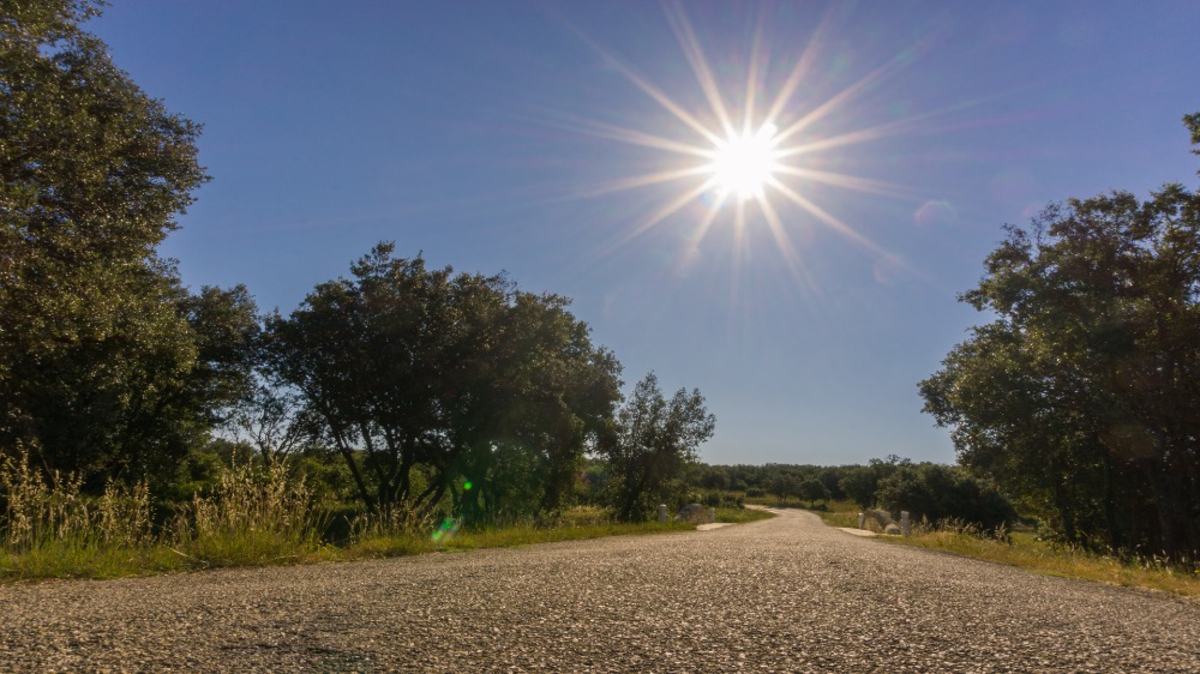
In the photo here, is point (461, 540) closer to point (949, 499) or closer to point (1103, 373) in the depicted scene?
point (1103, 373)

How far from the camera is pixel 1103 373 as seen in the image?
15.7 metres

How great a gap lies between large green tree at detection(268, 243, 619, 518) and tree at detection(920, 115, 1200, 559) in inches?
573

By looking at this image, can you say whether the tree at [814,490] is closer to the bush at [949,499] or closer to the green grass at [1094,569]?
the bush at [949,499]

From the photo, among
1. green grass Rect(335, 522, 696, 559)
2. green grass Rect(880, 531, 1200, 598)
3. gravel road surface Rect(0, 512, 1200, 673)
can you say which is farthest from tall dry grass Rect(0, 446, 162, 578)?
green grass Rect(880, 531, 1200, 598)

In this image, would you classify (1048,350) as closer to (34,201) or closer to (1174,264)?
(1174,264)

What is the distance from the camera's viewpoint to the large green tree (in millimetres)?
21219

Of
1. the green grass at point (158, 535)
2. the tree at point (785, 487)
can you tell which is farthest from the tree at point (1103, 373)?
the tree at point (785, 487)

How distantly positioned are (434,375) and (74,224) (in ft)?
36.7

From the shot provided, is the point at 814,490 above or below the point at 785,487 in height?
below

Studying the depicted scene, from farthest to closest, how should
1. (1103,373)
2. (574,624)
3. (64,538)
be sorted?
(1103,373) → (64,538) → (574,624)

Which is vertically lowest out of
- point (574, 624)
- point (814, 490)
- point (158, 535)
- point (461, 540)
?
point (814, 490)

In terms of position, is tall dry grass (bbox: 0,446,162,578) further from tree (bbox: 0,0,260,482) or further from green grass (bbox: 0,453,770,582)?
tree (bbox: 0,0,260,482)

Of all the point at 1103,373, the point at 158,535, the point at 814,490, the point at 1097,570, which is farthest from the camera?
the point at 814,490

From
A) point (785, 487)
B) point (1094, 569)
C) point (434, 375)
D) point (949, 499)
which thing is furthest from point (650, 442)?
point (785, 487)
